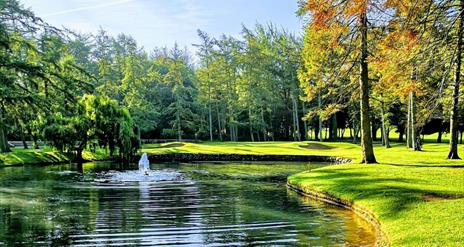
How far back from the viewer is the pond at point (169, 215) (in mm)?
11344

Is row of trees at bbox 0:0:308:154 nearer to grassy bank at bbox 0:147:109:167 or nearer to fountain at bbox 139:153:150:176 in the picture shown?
grassy bank at bbox 0:147:109:167

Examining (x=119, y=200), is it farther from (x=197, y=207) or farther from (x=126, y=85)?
(x=126, y=85)

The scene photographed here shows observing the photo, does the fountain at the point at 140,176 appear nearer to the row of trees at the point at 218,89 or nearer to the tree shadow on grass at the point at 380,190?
the tree shadow on grass at the point at 380,190

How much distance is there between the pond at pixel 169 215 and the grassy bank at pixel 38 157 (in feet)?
33.5

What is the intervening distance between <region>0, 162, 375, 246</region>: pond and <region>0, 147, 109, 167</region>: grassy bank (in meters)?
10.2

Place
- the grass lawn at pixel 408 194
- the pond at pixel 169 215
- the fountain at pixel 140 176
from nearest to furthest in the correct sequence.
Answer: the grass lawn at pixel 408 194, the pond at pixel 169 215, the fountain at pixel 140 176

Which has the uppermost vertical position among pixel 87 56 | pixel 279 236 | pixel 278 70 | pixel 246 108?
pixel 87 56

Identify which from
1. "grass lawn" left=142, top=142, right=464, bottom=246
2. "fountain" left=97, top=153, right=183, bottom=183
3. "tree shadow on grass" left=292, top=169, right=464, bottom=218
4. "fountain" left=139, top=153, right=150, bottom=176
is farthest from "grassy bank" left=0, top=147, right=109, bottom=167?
"tree shadow on grass" left=292, top=169, right=464, bottom=218

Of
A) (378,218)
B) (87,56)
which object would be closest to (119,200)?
(378,218)

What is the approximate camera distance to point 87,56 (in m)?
80.1

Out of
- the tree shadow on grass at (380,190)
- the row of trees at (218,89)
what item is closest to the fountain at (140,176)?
the tree shadow on grass at (380,190)

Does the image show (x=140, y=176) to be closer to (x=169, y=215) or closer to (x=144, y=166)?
(x=144, y=166)

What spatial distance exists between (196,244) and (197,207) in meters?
5.23

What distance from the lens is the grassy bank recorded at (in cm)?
3406
